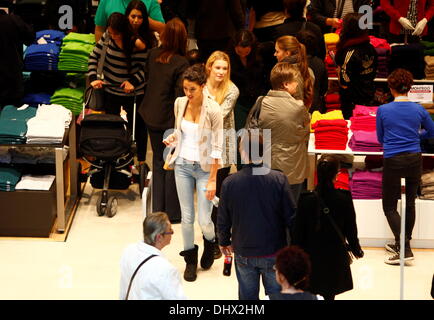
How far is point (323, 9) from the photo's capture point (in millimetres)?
10047

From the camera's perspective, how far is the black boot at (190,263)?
7266 millimetres

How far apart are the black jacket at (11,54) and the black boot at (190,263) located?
2.91 metres

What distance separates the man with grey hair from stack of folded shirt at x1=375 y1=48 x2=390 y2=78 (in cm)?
521

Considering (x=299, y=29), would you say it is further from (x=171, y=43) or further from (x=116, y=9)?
(x=116, y=9)

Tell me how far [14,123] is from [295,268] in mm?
4463

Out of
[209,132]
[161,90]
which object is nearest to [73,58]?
[161,90]

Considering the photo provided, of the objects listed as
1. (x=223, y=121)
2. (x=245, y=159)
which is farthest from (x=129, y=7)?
(x=245, y=159)

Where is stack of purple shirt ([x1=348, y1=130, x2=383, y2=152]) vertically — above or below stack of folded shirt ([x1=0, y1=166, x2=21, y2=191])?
above

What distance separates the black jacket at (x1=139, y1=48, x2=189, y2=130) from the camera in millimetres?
8203

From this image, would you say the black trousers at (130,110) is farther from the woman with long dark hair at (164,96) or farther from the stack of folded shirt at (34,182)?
the stack of folded shirt at (34,182)

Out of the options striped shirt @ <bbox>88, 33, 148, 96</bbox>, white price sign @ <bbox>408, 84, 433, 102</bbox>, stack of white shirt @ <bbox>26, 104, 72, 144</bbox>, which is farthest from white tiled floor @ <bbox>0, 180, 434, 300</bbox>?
white price sign @ <bbox>408, 84, 433, 102</bbox>

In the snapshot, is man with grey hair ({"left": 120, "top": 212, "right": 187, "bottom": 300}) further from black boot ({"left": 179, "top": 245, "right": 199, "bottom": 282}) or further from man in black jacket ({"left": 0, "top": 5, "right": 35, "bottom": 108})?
man in black jacket ({"left": 0, "top": 5, "right": 35, "bottom": 108})

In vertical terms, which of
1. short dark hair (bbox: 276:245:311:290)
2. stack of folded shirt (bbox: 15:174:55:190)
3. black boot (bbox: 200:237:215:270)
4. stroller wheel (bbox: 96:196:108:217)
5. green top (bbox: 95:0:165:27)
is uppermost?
green top (bbox: 95:0:165:27)

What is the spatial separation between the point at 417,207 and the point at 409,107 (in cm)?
110
